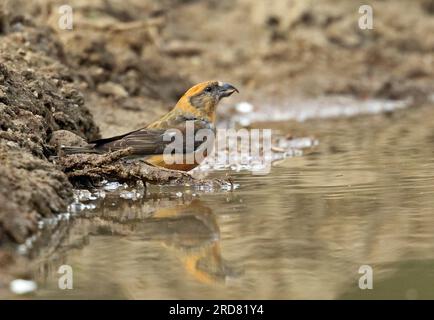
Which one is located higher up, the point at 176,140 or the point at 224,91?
the point at 224,91

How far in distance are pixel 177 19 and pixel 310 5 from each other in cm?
251

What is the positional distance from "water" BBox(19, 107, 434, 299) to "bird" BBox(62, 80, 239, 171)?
1.33 ft

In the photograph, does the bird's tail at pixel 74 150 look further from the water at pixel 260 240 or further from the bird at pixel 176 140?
the water at pixel 260 240

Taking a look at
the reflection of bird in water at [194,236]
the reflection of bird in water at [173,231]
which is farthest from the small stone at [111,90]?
the reflection of bird in water at [194,236]

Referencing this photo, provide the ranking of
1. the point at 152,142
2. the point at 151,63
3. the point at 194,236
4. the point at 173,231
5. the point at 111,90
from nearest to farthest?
1. the point at 194,236
2. the point at 173,231
3. the point at 152,142
4. the point at 111,90
5. the point at 151,63

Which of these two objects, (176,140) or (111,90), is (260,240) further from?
(111,90)

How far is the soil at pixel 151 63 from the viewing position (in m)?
6.19

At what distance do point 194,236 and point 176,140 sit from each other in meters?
2.44

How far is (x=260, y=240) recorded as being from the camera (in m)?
5.15

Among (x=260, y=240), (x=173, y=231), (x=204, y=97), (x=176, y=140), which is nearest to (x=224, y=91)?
(x=204, y=97)

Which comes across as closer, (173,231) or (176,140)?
(173,231)

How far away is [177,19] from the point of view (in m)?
18.0

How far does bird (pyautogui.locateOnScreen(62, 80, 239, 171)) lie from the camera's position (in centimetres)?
744
